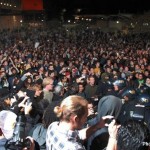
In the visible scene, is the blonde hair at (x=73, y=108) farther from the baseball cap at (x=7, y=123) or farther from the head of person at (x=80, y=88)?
the head of person at (x=80, y=88)

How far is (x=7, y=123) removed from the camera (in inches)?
146

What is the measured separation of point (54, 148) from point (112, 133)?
0.49 m

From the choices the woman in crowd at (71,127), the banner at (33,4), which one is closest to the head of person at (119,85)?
the woman in crowd at (71,127)

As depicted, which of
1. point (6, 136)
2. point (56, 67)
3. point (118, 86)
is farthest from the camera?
point (56, 67)

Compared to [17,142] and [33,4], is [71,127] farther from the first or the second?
[33,4]

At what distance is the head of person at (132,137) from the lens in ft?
10.3

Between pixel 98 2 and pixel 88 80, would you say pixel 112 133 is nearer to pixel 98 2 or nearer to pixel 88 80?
pixel 88 80

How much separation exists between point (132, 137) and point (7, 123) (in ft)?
4.03

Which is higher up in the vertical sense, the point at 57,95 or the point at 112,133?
the point at 112,133

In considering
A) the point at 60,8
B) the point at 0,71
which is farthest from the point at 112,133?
the point at 60,8

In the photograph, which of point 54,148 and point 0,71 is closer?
point 54,148

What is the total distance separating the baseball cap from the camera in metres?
3.62

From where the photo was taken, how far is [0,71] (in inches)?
486

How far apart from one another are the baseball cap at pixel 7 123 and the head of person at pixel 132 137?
1.03m
